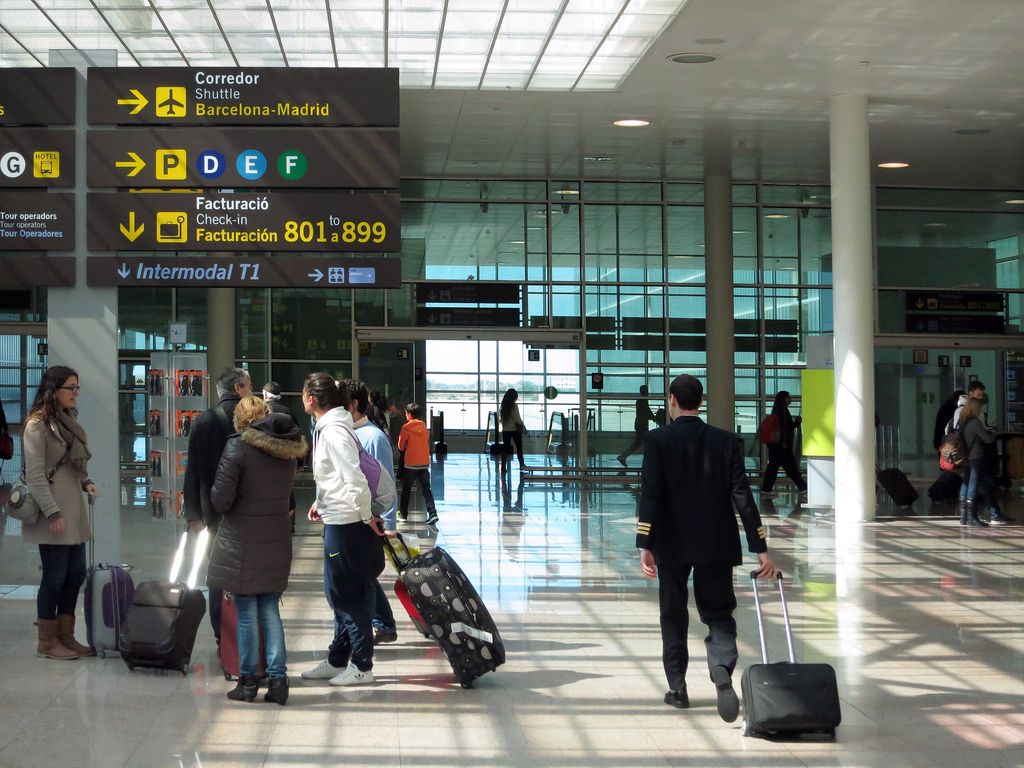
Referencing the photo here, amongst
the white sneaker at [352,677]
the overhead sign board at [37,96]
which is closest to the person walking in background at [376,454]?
the white sneaker at [352,677]

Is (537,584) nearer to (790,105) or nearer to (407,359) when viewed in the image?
(790,105)

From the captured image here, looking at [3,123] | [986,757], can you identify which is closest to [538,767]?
[986,757]

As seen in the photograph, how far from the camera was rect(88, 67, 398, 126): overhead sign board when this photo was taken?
8.34 m

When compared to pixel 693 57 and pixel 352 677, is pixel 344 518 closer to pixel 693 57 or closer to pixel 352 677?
pixel 352 677

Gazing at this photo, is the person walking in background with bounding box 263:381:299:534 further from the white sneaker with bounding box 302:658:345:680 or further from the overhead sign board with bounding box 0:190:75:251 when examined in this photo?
the overhead sign board with bounding box 0:190:75:251

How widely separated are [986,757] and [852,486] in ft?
36.0

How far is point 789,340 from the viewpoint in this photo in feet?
82.0

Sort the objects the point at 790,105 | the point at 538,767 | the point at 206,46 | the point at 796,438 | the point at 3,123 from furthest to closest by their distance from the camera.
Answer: the point at 796,438 → the point at 790,105 → the point at 206,46 → the point at 3,123 → the point at 538,767

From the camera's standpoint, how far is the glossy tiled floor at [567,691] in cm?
568

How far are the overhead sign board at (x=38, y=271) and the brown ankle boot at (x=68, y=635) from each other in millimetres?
2125

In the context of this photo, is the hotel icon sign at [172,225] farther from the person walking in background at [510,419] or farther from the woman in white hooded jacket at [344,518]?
the person walking in background at [510,419]

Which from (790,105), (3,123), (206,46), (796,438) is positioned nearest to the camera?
(3,123)

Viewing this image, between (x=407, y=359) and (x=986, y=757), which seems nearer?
(x=986, y=757)

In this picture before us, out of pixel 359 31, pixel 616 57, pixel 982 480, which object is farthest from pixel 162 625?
pixel 982 480
